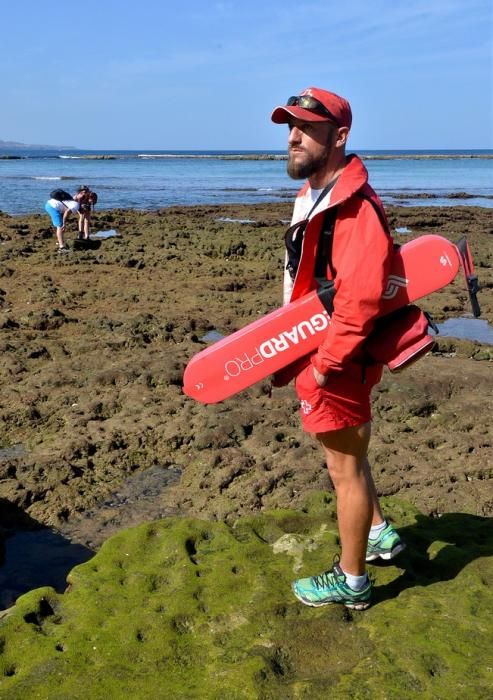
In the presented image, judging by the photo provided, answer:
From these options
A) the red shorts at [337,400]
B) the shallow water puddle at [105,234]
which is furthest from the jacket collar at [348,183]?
the shallow water puddle at [105,234]

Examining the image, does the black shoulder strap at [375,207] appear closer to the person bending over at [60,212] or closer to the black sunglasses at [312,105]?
the black sunglasses at [312,105]

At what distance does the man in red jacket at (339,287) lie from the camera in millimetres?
2756

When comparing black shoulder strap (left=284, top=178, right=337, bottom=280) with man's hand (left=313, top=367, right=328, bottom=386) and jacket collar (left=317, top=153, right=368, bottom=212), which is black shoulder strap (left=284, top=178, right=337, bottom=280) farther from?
man's hand (left=313, top=367, right=328, bottom=386)

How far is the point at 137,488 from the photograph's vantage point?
5352 millimetres

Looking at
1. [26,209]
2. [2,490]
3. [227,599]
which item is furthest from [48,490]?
[26,209]

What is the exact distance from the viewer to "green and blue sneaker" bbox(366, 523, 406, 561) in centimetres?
356

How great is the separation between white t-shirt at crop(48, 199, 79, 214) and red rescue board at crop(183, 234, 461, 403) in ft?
43.9

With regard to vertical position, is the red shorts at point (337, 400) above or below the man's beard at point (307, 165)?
below

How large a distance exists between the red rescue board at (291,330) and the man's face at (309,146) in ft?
1.70

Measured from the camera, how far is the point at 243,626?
3137 millimetres

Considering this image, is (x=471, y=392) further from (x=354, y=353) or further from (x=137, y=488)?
(x=354, y=353)

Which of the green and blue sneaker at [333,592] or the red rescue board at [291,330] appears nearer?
the red rescue board at [291,330]

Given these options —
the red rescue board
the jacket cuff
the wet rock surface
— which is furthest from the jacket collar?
the wet rock surface

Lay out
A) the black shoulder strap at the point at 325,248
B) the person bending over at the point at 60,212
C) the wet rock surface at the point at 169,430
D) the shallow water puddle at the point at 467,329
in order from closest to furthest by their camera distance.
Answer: the black shoulder strap at the point at 325,248 → the wet rock surface at the point at 169,430 → the shallow water puddle at the point at 467,329 → the person bending over at the point at 60,212
